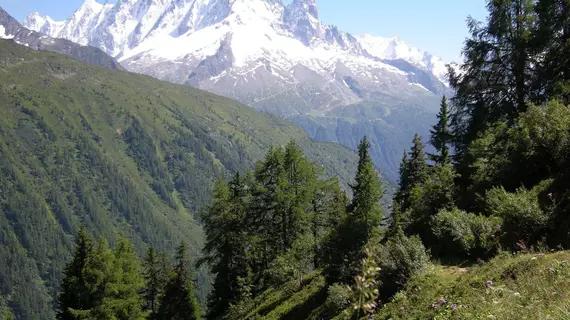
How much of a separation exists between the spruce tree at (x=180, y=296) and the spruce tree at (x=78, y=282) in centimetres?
1097

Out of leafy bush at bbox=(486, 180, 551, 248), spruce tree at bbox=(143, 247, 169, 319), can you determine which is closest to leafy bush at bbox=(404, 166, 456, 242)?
leafy bush at bbox=(486, 180, 551, 248)

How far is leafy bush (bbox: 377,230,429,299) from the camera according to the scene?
491 inches

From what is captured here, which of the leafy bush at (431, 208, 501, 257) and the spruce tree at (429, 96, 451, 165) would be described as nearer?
the leafy bush at (431, 208, 501, 257)

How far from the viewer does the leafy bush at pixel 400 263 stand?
12469mm

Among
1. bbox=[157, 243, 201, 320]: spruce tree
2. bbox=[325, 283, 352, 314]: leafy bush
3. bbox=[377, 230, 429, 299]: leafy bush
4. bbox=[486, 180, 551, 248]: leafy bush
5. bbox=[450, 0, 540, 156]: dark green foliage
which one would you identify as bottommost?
bbox=[157, 243, 201, 320]: spruce tree

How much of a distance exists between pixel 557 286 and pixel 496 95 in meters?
20.3

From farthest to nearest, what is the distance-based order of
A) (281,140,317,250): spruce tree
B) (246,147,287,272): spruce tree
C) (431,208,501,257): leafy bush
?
(246,147,287,272): spruce tree < (281,140,317,250): spruce tree < (431,208,501,257): leafy bush

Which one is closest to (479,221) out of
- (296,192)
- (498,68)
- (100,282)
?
(498,68)

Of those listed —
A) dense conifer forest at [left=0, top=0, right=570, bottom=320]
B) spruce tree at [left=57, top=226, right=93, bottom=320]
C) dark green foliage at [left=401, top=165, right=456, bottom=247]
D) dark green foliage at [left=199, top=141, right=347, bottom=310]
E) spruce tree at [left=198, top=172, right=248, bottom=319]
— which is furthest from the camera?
spruce tree at [left=57, top=226, right=93, bottom=320]

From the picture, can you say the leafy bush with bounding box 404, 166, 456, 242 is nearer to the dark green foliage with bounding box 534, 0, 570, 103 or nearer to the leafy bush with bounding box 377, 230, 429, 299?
the leafy bush with bounding box 377, 230, 429, 299

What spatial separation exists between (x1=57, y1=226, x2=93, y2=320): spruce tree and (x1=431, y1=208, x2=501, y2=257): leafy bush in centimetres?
3021

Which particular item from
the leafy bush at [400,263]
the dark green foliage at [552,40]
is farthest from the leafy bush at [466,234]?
the dark green foliage at [552,40]

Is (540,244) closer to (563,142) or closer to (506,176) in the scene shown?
(563,142)

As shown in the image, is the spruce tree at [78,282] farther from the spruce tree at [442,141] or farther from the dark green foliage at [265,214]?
the spruce tree at [442,141]
